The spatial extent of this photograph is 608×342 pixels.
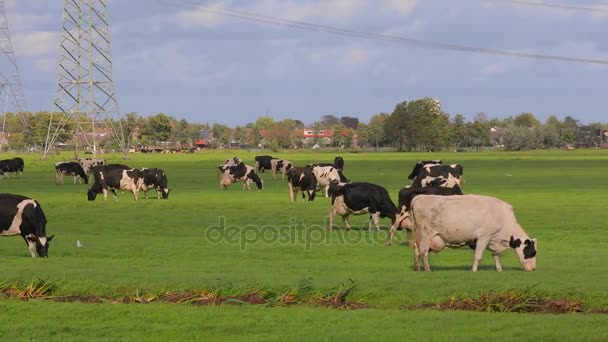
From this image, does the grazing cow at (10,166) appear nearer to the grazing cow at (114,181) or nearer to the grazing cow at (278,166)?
the grazing cow at (278,166)

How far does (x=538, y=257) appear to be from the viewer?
2531 centimetres

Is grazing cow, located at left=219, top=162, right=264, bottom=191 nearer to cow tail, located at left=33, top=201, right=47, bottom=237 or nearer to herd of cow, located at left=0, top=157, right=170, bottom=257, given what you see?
herd of cow, located at left=0, top=157, right=170, bottom=257

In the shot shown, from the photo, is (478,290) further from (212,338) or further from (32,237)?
(32,237)

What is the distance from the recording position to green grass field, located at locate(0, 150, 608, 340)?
637 inches

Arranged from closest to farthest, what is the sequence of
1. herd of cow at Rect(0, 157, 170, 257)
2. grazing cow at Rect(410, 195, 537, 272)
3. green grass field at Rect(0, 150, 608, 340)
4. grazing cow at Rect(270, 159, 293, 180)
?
green grass field at Rect(0, 150, 608, 340) < grazing cow at Rect(410, 195, 537, 272) < herd of cow at Rect(0, 157, 170, 257) < grazing cow at Rect(270, 159, 293, 180)

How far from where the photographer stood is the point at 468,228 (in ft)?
71.8

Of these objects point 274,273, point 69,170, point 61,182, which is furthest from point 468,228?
point 69,170

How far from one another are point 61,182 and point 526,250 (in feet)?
177

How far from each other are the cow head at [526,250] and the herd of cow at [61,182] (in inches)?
476

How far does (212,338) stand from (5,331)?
3.47 metres

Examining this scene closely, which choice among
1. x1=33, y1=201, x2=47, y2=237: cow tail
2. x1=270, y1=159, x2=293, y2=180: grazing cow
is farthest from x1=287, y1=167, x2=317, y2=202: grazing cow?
x1=270, y1=159, x2=293, y2=180: grazing cow

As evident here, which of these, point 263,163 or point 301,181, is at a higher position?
point 301,181

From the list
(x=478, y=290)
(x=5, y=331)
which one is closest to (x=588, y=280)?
(x=478, y=290)

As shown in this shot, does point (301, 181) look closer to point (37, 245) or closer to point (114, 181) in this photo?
point (114, 181)
